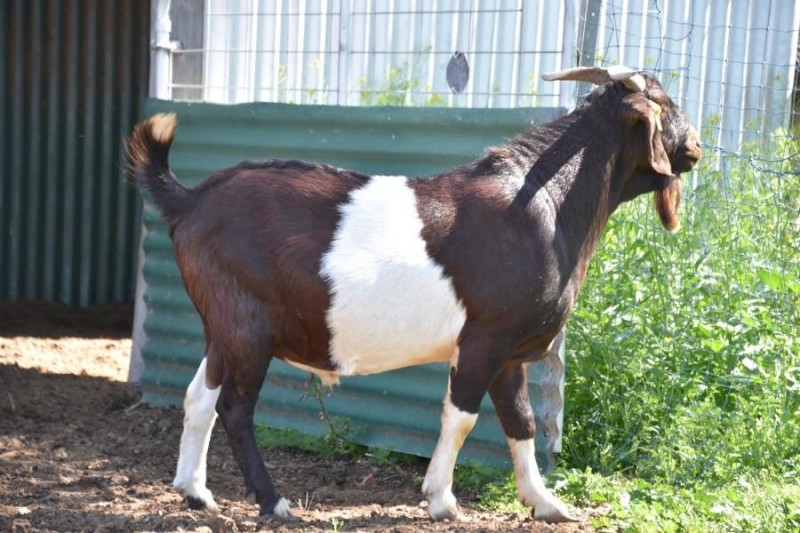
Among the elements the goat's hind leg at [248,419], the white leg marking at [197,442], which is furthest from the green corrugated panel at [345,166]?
the goat's hind leg at [248,419]

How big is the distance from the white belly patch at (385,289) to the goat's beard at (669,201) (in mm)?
1160

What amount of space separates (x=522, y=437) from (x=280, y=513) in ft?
3.71

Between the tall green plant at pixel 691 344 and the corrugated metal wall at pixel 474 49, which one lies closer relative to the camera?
the tall green plant at pixel 691 344

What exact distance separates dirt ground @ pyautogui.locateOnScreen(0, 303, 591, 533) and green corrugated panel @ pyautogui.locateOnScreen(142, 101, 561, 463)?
0.84 feet

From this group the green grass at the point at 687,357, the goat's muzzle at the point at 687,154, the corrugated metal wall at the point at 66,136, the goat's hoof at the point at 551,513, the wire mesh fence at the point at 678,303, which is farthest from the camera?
the corrugated metal wall at the point at 66,136

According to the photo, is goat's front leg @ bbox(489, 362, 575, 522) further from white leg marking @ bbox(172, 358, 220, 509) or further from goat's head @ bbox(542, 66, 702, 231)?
white leg marking @ bbox(172, 358, 220, 509)

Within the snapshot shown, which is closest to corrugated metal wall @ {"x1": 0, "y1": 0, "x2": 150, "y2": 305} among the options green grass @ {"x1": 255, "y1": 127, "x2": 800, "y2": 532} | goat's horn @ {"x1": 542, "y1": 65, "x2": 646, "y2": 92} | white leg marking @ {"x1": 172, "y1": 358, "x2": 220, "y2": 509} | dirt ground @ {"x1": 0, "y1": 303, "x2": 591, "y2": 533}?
dirt ground @ {"x1": 0, "y1": 303, "x2": 591, "y2": 533}

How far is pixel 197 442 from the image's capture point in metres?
5.11

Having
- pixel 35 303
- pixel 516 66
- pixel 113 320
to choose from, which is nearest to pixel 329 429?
pixel 516 66

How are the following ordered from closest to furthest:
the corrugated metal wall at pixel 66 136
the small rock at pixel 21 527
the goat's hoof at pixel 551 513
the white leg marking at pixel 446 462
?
1. the small rock at pixel 21 527
2. the white leg marking at pixel 446 462
3. the goat's hoof at pixel 551 513
4. the corrugated metal wall at pixel 66 136

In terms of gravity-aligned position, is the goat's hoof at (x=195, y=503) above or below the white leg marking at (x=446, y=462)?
below

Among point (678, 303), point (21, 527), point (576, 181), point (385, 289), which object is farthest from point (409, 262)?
point (678, 303)

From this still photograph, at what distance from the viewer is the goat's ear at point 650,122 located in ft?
16.1

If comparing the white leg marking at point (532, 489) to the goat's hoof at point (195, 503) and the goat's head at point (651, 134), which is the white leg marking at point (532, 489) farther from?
the goat's hoof at point (195, 503)
